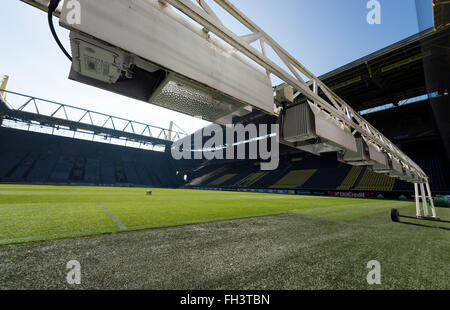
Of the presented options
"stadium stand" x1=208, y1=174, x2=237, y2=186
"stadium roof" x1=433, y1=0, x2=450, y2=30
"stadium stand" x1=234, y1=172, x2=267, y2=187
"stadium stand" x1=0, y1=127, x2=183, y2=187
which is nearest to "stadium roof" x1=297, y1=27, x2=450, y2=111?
"stadium roof" x1=433, y1=0, x2=450, y2=30

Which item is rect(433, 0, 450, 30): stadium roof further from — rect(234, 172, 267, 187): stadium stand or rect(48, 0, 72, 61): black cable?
rect(234, 172, 267, 187): stadium stand

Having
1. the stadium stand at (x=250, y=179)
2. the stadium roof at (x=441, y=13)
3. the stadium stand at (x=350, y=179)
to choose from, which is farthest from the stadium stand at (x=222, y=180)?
the stadium roof at (x=441, y=13)

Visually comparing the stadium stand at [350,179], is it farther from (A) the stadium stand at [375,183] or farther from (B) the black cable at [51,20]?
(B) the black cable at [51,20]

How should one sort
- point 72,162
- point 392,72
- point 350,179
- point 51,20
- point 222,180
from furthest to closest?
point 222,180 → point 72,162 → point 350,179 → point 392,72 → point 51,20

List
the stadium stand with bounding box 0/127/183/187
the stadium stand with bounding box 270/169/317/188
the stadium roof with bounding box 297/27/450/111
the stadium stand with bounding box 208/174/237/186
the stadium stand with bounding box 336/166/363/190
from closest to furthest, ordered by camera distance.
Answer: the stadium roof with bounding box 297/27/450/111 → the stadium stand with bounding box 336/166/363/190 → the stadium stand with bounding box 270/169/317/188 → the stadium stand with bounding box 0/127/183/187 → the stadium stand with bounding box 208/174/237/186

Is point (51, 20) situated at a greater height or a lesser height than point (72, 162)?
lesser

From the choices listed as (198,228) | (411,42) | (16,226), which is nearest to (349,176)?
(411,42)

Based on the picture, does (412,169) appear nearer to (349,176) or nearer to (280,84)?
(280,84)

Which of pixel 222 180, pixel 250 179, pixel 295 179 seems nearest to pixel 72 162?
pixel 222 180

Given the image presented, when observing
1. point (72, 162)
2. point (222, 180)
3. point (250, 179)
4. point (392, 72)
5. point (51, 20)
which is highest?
point (392, 72)

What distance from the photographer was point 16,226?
3.94 metres

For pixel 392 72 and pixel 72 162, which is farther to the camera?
pixel 72 162

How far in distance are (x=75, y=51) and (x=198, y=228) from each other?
4.17m

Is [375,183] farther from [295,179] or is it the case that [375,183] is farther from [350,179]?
[295,179]
